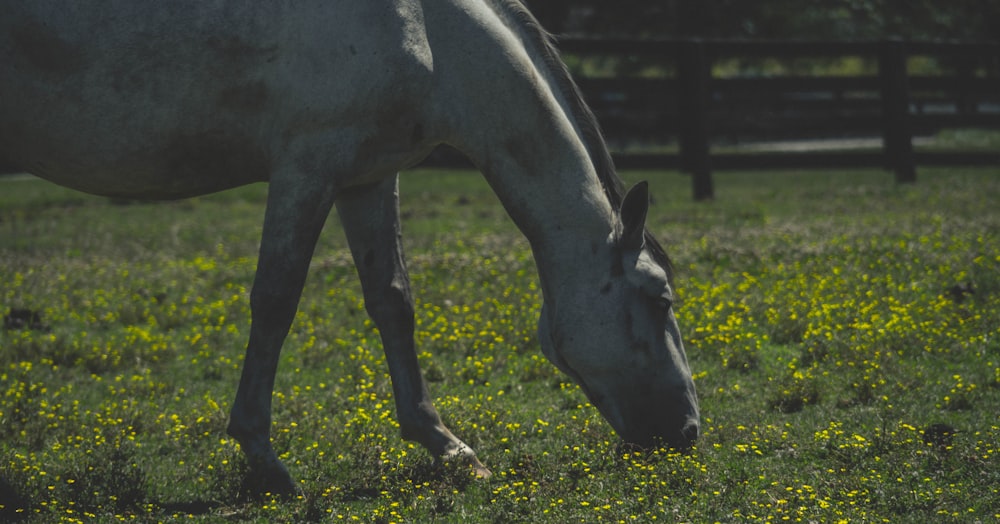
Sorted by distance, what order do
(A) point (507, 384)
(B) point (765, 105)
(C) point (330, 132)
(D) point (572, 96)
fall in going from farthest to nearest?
(B) point (765, 105) → (A) point (507, 384) → (D) point (572, 96) → (C) point (330, 132)

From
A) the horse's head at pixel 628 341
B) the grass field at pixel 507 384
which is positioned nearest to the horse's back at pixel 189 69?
the horse's head at pixel 628 341

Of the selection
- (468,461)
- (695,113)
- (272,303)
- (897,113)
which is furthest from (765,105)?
(272,303)

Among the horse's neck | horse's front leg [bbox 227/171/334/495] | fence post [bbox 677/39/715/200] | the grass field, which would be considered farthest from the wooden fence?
horse's front leg [bbox 227/171/334/495]

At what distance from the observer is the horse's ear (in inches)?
179

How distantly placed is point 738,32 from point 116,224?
20.1 meters

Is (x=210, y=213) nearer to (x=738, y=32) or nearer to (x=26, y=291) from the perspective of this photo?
(x=26, y=291)

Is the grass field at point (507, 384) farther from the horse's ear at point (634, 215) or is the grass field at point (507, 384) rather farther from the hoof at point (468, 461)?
the horse's ear at point (634, 215)

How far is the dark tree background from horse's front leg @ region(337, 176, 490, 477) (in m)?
23.6

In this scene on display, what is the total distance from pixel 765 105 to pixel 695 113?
2.31 metres

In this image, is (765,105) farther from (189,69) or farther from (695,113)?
(189,69)

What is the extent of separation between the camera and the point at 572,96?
16.3 feet

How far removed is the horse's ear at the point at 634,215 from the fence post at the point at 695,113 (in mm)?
10922

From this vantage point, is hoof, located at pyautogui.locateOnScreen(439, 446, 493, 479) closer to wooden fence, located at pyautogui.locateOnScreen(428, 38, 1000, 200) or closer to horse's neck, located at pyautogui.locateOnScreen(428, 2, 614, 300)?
horse's neck, located at pyautogui.locateOnScreen(428, 2, 614, 300)

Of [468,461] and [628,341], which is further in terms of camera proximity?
[468,461]
